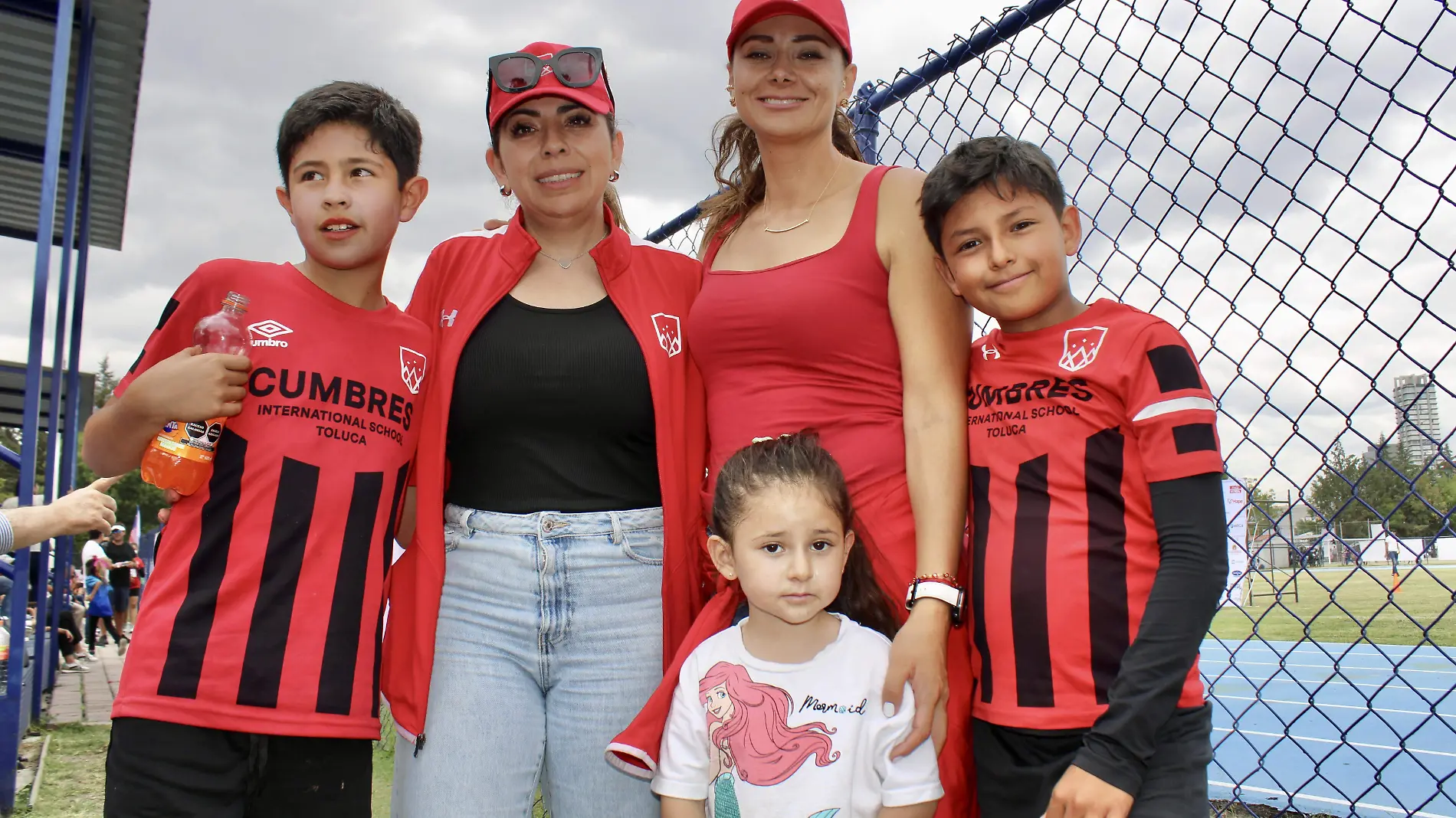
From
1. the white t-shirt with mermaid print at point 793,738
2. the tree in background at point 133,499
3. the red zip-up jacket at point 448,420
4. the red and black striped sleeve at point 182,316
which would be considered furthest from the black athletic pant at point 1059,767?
the tree in background at point 133,499

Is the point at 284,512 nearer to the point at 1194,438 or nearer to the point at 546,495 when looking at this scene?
the point at 546,495

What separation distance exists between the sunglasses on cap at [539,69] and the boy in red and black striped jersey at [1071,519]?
92cm

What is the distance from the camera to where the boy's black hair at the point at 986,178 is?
2.03 metres

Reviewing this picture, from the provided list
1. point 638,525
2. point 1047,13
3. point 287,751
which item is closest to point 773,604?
point 638,525

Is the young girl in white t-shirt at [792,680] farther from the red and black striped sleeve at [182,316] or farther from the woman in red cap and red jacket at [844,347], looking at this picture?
the red and black striped sleeve at [182,316]

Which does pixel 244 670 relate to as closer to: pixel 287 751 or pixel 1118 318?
pixel 287 751

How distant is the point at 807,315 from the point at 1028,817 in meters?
1.07

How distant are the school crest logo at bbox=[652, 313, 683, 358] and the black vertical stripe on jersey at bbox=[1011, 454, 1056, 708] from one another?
0.85 meters

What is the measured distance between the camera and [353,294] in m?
2.36

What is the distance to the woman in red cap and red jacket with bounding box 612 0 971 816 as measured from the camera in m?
1.93

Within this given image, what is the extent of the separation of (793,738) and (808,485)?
1.62ft

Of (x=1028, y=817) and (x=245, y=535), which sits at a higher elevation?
(x=245, y=535)

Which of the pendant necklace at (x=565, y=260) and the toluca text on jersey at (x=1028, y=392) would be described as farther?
the pendant necklace at (x=565, y=260)

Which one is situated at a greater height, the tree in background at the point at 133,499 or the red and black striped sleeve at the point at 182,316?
the tree in background at the point at 133,499
